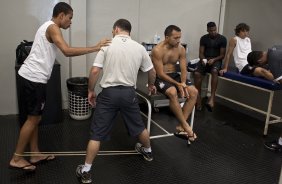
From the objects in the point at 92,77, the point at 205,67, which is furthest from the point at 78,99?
the point at 205,67

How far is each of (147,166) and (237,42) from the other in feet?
8.38

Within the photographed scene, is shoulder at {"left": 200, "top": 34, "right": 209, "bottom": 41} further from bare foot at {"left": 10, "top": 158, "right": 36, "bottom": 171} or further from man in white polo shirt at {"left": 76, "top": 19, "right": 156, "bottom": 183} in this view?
bare foot at {"left": 10, "top": 158, "right": 36, "bottom": 171}

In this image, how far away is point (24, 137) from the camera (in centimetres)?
249

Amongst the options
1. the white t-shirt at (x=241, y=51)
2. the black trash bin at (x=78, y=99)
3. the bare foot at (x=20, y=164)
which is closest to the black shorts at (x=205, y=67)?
the white t-shirt at (x=241, y=51)

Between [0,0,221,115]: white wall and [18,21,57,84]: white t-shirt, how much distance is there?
1543 mm

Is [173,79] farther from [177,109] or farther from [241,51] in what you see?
[241,51]

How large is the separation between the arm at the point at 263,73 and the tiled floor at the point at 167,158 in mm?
758

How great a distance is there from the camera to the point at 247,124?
412 centimetres

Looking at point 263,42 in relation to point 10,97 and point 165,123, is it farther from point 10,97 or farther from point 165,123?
point 10,97

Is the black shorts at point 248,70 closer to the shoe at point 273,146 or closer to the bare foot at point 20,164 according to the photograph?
the shoe at point 273,146

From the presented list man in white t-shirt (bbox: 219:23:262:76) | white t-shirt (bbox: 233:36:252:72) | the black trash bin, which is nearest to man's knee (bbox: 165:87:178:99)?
the black trash bin

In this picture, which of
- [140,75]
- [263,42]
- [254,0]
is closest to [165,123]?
[140,75]

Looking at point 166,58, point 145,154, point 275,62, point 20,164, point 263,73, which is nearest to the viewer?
point 20,164

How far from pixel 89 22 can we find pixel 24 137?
7.32ft
